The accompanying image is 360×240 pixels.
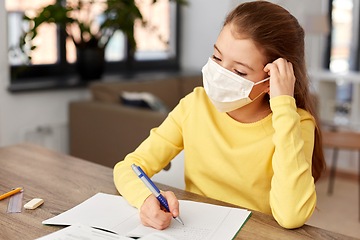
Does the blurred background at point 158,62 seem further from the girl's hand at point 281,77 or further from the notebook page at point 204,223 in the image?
the girl's hand at point 281,77

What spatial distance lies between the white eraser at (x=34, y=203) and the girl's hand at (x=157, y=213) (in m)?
0.25

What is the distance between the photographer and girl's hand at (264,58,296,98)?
0.94 m

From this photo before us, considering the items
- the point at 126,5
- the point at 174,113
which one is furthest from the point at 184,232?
the point at 126,5

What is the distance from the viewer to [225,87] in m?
1.01

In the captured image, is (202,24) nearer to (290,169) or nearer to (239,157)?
(239,157)

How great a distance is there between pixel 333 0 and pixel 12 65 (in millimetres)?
3476

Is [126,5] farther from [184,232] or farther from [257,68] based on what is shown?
[184,232]

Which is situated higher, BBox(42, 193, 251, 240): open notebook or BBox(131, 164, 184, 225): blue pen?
BBox(131, 164, 184, 225): blue pen

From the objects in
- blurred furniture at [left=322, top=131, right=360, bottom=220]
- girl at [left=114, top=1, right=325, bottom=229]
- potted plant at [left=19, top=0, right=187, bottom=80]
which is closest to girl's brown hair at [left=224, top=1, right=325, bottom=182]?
girl at [left=114, top=1, right=325, bottom=229]

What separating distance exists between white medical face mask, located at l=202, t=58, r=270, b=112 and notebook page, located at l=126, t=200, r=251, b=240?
0.28 meters

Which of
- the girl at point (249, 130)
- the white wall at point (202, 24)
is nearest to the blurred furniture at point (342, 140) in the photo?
the girl at point (249, 130)

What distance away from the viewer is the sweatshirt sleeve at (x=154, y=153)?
99 cm

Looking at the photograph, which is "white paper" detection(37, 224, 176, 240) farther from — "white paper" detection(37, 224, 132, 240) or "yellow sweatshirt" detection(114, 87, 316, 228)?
"yellow sweatshirt" detection(114, 87, 316, 228)

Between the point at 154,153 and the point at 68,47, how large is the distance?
7.39 ft
